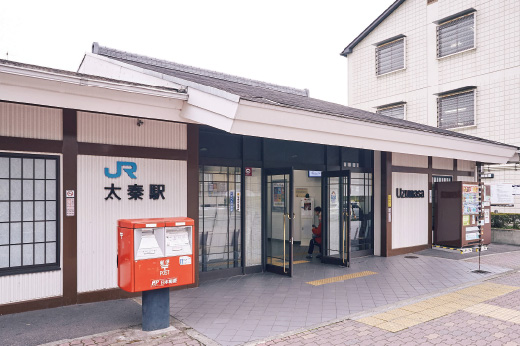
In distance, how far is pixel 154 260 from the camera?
205 inches

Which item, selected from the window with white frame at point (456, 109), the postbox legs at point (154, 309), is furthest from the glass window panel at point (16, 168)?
the window with white frame at point (456, 109)

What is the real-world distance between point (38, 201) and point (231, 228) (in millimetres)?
3623

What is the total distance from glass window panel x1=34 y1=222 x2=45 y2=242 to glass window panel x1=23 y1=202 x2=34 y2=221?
13 cm

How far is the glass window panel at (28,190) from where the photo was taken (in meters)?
6.05

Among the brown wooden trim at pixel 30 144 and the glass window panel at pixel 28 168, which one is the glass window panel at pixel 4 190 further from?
the brown wooden trim at pixel 30 144

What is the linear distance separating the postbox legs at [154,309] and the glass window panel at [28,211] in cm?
223

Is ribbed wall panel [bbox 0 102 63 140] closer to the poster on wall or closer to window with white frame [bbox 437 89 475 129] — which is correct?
the poster on wall

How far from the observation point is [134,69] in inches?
Answer: 331

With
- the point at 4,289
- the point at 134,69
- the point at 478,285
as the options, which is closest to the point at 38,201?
the point at 4,289

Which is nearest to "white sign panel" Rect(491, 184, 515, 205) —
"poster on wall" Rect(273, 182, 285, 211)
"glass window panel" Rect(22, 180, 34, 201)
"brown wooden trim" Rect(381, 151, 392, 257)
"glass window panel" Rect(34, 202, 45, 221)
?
"brown wooden trim" Rect(381, 151, 392, 257)

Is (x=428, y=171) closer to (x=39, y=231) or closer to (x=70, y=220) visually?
(x=70, y=220)

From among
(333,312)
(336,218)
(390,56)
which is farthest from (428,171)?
(390,56)

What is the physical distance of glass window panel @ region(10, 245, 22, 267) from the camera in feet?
19.5

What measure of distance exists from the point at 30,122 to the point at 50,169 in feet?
2.42
